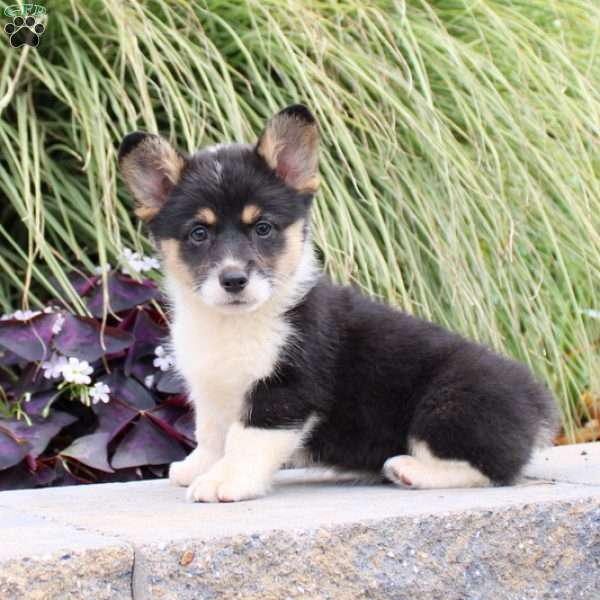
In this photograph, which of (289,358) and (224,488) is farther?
(289,358)

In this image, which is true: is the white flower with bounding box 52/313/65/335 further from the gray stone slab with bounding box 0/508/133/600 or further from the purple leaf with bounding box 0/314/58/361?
the gray stone slab with bounding box 0/508/133/600

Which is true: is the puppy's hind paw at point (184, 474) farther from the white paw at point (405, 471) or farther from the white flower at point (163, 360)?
the white flower at point (163, 360)

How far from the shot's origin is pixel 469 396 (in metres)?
2.82

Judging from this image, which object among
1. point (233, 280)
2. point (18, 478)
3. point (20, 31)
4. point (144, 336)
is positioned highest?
point (20, 31)

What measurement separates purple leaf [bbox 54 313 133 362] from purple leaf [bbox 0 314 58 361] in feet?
0.14

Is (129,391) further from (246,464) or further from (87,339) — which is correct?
(246,464)

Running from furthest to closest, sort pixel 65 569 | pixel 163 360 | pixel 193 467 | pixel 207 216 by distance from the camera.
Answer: pixel 163 360
pixel 193 467
pixel 207 216
pixel 65 569

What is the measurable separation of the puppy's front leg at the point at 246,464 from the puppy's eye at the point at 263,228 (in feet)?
1.58

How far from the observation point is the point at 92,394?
11.8ft

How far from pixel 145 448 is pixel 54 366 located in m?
0.39

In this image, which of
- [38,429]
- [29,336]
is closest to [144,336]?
[29,336]

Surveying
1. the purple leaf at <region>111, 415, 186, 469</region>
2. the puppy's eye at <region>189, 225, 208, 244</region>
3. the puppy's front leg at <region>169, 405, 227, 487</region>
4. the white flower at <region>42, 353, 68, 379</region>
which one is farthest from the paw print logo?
the puppy's front leg at <region>169, 405, 227, 487</region>

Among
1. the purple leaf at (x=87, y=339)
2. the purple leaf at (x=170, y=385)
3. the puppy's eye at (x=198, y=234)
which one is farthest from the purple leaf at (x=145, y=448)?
the puppy's eye at (x=198, y=234)

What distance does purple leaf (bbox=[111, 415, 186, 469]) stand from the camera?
3547 mm
